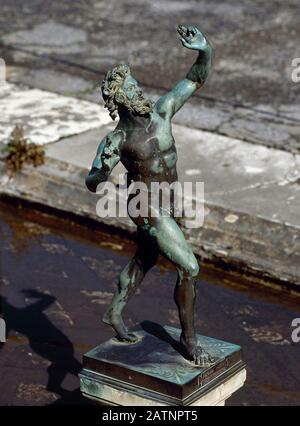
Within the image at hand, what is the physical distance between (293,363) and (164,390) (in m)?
1.87

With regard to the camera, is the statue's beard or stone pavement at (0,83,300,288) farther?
stone pavement at (0,83,300,288)

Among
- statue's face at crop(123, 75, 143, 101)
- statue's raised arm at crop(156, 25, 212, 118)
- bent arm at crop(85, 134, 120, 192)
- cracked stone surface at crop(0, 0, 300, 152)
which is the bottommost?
bent arm at crop(85, 134, 120, 192)

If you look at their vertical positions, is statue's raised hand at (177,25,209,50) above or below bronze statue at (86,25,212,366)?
above

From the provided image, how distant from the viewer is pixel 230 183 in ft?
30.5

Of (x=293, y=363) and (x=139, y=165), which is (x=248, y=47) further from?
(x=139, y=165)

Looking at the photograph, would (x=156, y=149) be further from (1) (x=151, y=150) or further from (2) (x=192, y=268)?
(2) (x=192, y=268)

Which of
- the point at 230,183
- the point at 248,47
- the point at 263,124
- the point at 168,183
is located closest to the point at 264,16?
the point at 248,47

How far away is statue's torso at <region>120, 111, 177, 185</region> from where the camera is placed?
18.5 feet

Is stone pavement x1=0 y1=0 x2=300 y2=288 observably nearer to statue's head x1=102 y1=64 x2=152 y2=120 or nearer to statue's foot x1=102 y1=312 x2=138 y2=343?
statue's foot x1=102 y1=312 x2=138 y2=343

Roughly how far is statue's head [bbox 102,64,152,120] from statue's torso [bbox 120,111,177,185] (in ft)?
0.34

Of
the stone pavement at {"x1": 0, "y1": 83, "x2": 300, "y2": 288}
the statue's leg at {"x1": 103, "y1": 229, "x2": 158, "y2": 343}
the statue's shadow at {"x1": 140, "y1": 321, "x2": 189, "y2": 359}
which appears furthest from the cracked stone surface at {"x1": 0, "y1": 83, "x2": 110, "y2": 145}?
the statue's leg at {"x1": 103, "y1": 229, "x2": 158, "y2": 343}

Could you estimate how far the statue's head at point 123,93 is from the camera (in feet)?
18.2

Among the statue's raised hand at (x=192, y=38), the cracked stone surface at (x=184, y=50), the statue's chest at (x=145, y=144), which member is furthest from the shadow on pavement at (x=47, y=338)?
the cracked stone surface at (x=184, y=50)

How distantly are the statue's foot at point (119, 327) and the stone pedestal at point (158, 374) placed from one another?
3 centimetres
